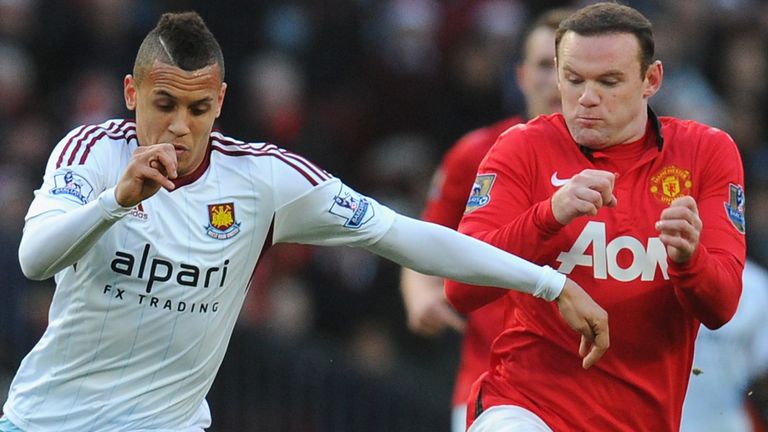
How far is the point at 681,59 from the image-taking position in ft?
47.2

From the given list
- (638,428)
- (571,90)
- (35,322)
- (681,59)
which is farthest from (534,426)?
(681,59)

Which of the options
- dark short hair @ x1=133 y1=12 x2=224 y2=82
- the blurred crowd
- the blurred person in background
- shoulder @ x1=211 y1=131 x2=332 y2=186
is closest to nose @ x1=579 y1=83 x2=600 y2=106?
shoulder @ x1=211 y1=131 x2=332 y2=186

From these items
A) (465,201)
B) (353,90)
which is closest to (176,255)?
(465,201)

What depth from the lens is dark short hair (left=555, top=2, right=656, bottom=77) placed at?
18.4 feet

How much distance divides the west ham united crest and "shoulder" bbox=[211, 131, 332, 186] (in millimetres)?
176

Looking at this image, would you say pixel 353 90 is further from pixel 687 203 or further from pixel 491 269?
pixel 687 203

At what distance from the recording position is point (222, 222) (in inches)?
215

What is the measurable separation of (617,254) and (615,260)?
0.02m

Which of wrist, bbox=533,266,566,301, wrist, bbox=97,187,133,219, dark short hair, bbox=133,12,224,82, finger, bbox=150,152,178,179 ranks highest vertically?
dark short hair, bbox=133,12,224,82

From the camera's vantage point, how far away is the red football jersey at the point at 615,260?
554 cm

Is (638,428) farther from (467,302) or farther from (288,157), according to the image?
(288,157)

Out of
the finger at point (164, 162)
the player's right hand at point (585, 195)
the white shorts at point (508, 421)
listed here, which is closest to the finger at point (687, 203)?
the player's right hand at point (585, 195)

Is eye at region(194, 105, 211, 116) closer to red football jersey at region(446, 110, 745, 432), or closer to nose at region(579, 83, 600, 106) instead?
red football jersey at region(446, 110, 745, 432)

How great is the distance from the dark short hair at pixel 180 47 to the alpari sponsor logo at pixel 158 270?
0.65 meters
